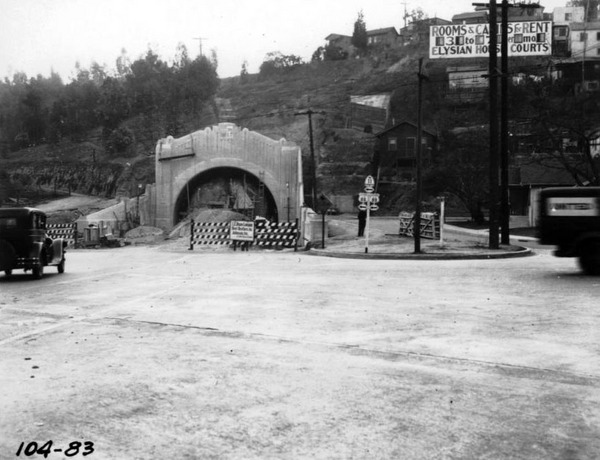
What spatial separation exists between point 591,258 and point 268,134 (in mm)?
98947

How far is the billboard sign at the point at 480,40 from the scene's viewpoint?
40.7m

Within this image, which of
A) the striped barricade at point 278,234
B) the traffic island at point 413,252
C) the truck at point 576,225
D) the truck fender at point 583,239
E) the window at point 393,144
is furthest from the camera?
the window at point 393,144

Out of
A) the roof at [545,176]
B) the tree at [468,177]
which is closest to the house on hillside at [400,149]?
the roof at [545,176]

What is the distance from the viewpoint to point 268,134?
11150 centimetres

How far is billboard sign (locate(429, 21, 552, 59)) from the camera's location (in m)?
40.7

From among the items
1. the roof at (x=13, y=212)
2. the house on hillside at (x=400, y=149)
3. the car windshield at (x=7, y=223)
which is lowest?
the car windshield at (x=7, y=223)

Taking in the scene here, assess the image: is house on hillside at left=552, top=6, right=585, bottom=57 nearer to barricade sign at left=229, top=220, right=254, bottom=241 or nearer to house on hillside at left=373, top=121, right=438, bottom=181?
house on hillside at left=373, top=121, right=438, bottom=181

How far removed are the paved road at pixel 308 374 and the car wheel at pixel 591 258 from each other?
2328mm

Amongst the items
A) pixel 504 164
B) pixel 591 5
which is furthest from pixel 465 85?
pixel 504 164

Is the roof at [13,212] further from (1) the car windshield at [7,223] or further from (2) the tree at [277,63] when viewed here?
(2) the tree at [277,63]

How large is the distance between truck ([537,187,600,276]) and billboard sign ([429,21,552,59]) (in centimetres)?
2755

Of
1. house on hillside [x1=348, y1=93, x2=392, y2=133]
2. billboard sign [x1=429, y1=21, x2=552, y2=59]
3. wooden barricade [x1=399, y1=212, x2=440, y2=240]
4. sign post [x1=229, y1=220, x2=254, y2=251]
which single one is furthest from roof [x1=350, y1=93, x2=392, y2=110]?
sign post [x1=229, y1=220, x2=254, y2=251]

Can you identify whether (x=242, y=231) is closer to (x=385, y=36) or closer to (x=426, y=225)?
(x=426, y=225)

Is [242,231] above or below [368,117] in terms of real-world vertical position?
below
